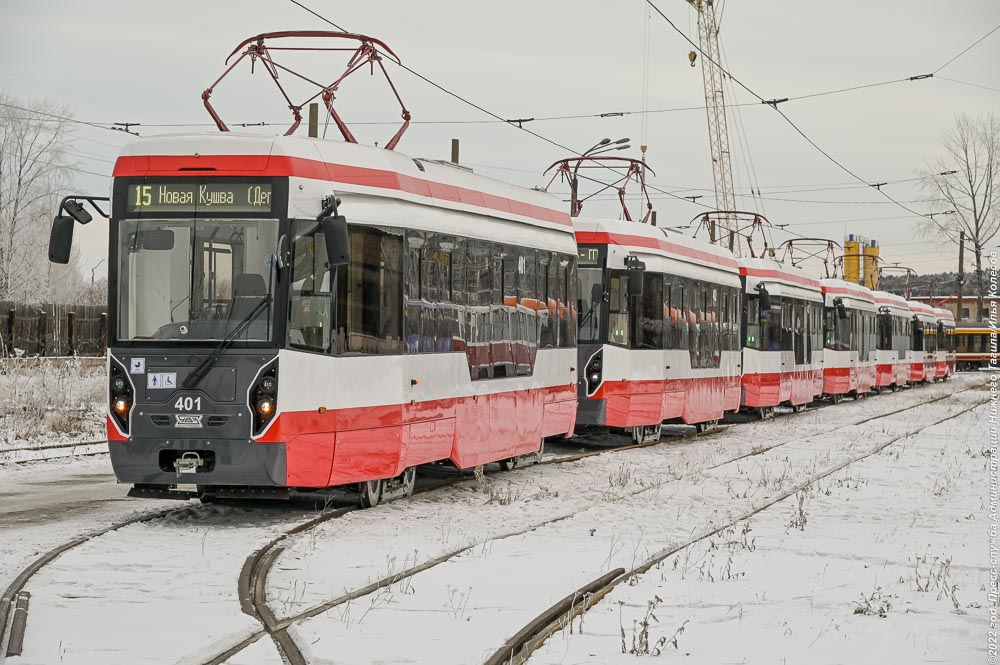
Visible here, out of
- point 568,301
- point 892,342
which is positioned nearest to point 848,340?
point 892,342

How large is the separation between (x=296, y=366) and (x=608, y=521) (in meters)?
3.28

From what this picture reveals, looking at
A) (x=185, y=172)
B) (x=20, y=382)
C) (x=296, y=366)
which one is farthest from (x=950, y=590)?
(x=20, y=382)

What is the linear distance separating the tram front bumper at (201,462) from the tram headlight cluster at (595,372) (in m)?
9.33

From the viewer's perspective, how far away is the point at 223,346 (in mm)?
11438

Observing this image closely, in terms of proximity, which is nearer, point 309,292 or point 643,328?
point 309,292

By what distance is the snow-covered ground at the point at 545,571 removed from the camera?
7.41 meters

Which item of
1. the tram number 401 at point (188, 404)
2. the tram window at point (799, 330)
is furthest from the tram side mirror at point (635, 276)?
the tram window at point (799, 330)

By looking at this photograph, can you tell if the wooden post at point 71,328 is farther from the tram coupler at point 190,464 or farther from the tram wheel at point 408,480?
the tram coupler at point 190,464

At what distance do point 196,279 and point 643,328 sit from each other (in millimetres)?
10892

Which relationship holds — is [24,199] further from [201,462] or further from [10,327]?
[201,462]

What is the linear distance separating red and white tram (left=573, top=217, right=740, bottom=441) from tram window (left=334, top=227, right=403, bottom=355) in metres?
7.78

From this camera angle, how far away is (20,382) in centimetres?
2698

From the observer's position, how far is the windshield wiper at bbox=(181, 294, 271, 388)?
1138 centimetres

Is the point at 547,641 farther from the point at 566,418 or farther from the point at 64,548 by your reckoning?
the point at 566,418
